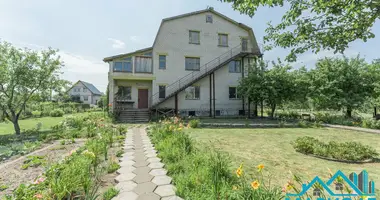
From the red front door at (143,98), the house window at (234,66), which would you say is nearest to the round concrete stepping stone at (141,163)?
the red front door at (143,98)

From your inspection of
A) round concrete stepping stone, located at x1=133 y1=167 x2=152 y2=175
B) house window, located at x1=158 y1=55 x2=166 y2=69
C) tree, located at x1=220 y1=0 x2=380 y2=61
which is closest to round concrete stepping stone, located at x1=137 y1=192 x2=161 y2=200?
round concrete stepping stone, located at x1=133 y1=167 x2=152 y2=175

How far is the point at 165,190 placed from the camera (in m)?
3.12

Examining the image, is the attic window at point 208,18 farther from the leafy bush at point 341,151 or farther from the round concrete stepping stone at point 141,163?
the round concrete stepping stone at point 141,163

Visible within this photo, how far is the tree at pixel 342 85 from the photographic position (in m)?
15.2

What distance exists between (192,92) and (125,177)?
1533 centimetres

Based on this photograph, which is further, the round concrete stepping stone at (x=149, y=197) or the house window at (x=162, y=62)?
the house window at (x=162, y=62)

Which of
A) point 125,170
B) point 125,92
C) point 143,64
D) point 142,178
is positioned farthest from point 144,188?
point 125,92

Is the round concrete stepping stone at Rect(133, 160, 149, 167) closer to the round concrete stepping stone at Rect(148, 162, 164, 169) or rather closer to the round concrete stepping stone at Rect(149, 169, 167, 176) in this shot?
the round concrete stepping stone at Rect(148, 162, 164, 169)

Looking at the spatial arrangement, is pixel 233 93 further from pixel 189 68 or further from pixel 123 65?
pixel 123 65

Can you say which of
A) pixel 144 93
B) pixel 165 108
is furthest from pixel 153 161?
pixel 144 93

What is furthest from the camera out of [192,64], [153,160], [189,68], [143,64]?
[192,64]

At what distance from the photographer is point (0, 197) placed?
298 centimetres

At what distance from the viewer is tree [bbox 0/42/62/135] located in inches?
412

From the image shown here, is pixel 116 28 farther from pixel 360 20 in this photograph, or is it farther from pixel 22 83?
pixel 360 20
